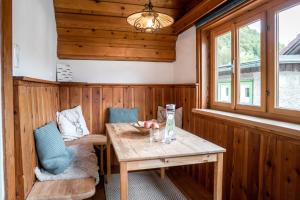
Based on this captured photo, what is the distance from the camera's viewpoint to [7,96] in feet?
4.30

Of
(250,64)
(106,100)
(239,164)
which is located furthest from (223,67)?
(106,100)

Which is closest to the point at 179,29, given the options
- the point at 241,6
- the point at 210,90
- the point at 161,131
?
the point at 210,90

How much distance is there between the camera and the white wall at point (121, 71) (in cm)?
339

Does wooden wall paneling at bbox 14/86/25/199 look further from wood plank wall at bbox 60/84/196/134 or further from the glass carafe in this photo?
Answer: wood plank wall at bbox 60/84/196/134

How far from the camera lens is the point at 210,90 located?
2.83m

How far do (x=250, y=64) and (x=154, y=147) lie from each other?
4.25 ft

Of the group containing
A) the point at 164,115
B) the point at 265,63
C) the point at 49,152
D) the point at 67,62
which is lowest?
the point at 49,152

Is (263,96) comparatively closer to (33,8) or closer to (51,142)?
(51,142)

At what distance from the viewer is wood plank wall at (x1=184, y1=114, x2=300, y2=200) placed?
59.5 inches

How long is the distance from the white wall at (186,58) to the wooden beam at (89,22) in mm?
859

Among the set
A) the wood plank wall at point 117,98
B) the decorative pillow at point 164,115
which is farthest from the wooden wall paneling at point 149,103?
the decorative pillow at point 164,115

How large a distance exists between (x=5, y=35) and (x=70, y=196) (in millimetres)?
1116

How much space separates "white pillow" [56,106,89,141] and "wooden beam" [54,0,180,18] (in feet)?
4.27

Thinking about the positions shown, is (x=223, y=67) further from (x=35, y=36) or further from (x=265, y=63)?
(x=35, y=36)
